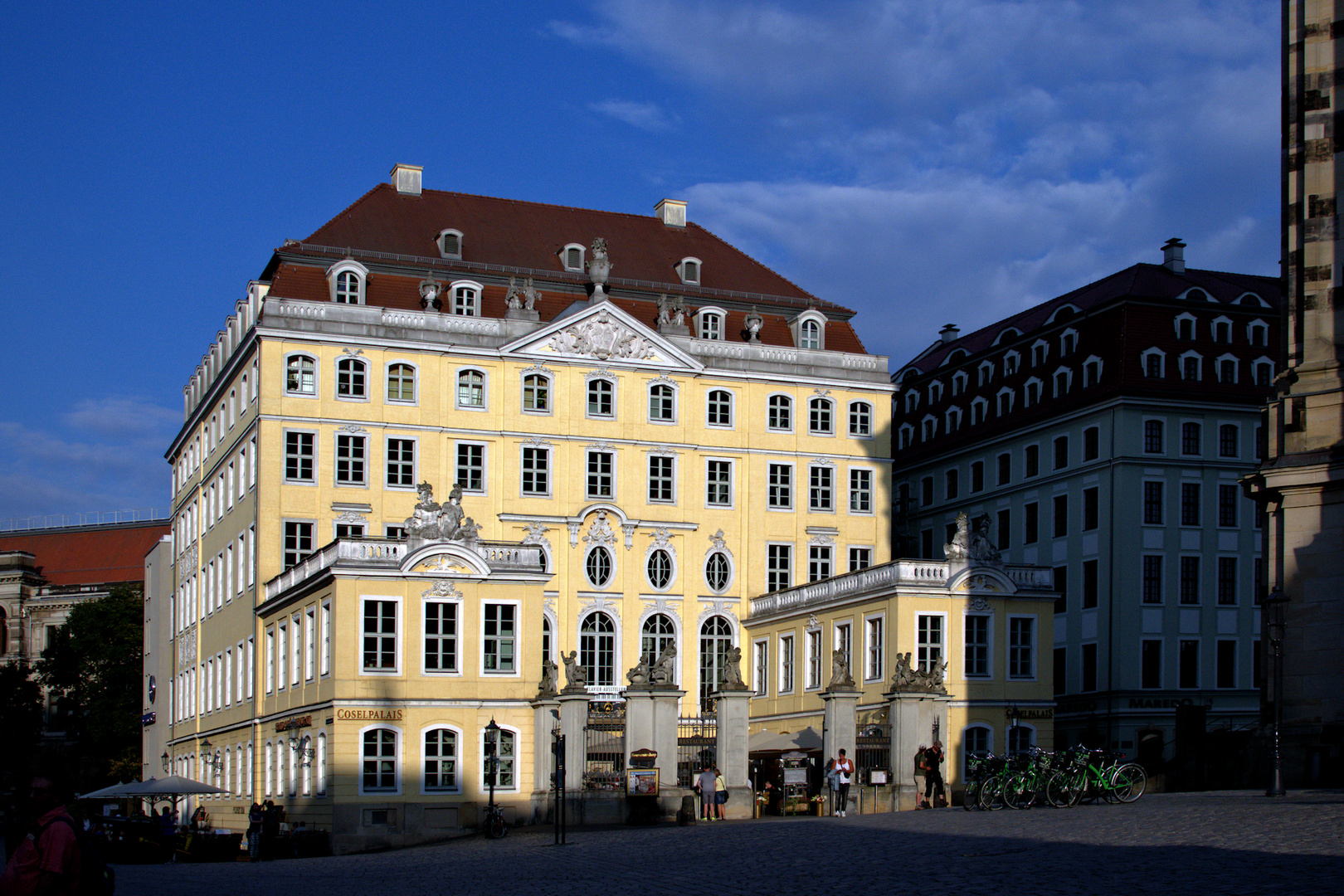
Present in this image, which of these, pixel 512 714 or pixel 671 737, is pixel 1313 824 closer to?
pixel 671 737

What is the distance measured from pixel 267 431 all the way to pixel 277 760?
12.0 metres

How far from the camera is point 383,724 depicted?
50.3m

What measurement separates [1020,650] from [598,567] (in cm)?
1669

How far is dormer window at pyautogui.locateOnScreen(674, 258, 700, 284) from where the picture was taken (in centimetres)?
7350

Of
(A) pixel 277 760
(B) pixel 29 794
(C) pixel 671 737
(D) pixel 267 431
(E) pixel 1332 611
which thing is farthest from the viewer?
(D) pixel 267 431

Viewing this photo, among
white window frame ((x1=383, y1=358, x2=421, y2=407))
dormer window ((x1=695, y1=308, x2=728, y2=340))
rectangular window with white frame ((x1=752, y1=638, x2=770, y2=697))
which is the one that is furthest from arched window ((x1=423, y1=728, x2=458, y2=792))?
dormer window ((x1=695, y1=308, x2=728, y2=340))

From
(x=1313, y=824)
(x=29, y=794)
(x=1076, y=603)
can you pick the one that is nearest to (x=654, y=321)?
(x=1076, y=603)

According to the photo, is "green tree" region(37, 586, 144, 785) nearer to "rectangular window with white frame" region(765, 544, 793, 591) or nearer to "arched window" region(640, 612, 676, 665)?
"arched window" region(640, 612, 676, 665)

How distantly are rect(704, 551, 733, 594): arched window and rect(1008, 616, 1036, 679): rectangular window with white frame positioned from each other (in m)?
14.0

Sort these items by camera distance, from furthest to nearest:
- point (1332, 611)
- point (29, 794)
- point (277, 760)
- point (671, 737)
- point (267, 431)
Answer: point (267, 431) < point (277, 760) < point (671, 737) < point (1332, 611) < point (29, 794)

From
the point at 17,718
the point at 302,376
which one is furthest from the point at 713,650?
the point at 17,718

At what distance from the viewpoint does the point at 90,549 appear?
13400 centimetres

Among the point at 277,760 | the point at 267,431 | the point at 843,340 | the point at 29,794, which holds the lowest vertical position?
the point at 277,760

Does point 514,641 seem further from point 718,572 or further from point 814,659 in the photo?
point 718,572
